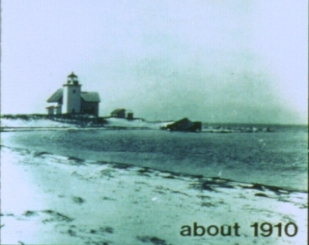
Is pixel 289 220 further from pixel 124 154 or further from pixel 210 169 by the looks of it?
pixel 124 154

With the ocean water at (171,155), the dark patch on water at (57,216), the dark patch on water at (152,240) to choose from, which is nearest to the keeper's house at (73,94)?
the dark patch on water at (57,216)

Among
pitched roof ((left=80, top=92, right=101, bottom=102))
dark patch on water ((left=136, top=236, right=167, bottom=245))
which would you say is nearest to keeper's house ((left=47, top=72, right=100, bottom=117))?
pitched roof ((left=80, top=92, right=101, bottom=102))

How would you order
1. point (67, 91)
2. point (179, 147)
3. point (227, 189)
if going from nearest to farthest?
point (67, 91)
point (227, 189)
point (179, 147)

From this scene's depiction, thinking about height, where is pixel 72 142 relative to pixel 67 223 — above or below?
above

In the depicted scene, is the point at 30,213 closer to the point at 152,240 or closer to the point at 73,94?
the point at 152,240

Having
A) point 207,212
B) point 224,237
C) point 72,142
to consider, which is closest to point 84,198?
point 207,212

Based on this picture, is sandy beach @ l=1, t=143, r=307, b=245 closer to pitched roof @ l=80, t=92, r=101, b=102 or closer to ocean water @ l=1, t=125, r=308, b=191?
pitched roof @ l=80, t=92, r=101, b=102

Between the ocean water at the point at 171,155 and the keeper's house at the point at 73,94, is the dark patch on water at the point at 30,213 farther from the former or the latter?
the ocean water at the point at 171,155
